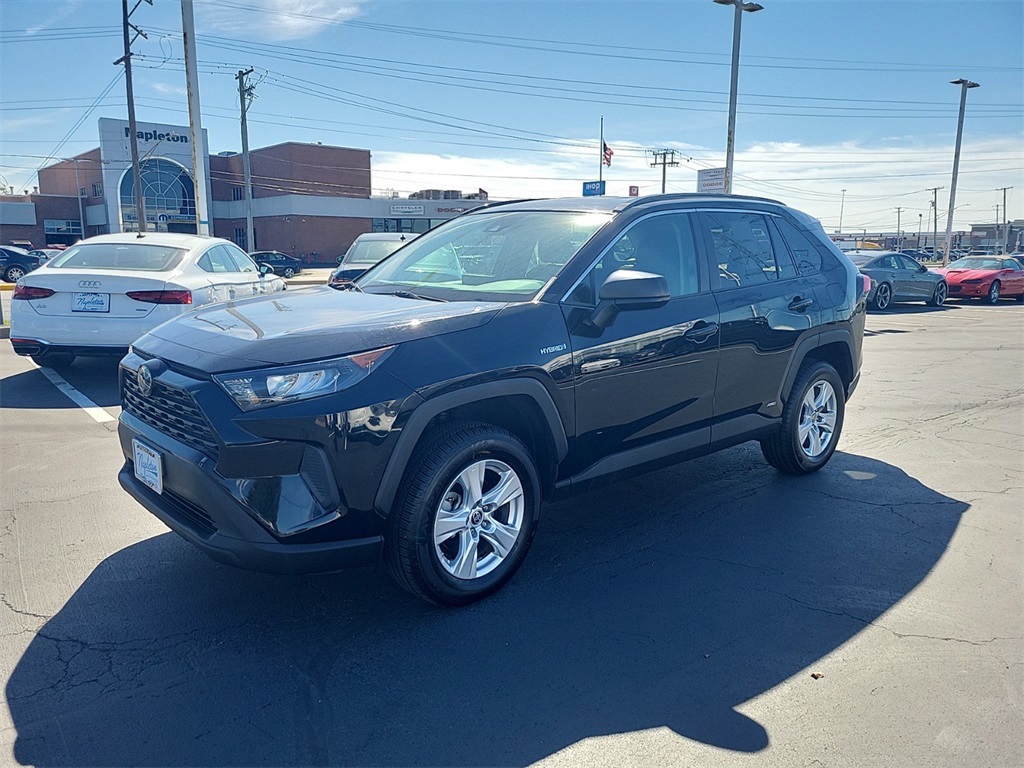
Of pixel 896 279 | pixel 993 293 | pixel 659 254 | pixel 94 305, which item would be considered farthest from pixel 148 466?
pixel 993 293

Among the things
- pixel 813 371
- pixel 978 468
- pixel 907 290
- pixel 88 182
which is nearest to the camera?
pixel 813 371

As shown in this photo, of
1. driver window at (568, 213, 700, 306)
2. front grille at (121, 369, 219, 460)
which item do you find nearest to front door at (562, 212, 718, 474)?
driver window at (568, 213, 700, 306)

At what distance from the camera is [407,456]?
3119mm

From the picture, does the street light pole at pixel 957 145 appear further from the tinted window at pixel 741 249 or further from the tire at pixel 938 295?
the tinted window at pixel 741 249

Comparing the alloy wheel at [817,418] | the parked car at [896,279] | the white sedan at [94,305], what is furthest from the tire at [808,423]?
the parked car at [896,279]

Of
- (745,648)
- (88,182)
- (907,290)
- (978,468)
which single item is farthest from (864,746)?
(88,182)

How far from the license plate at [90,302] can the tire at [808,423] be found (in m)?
6.21

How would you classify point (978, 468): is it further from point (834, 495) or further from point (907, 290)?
point (907, 290)

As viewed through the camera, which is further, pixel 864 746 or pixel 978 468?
pixel 978 468

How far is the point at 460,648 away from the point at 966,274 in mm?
24683

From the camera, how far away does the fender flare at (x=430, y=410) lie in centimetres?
308

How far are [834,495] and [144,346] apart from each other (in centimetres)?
423

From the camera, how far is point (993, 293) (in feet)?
76.1

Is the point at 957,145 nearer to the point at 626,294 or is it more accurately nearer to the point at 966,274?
the point at 966,274
